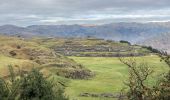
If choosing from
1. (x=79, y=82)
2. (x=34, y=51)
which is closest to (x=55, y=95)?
(x=79, y=82)

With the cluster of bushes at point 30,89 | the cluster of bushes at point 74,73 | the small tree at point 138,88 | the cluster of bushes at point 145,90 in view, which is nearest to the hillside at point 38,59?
the cluster of bushes at point 74,73

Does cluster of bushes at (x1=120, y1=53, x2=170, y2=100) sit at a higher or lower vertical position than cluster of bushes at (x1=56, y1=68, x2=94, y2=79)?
higher

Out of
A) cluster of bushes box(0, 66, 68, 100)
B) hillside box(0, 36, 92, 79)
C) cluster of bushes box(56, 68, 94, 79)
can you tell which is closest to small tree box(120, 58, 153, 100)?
cluster of bushes box(0, 66, 68, 100)

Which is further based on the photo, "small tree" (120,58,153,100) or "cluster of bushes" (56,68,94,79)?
"cluster of bushes" (56,68,94,79)

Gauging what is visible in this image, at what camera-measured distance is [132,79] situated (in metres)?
32.4

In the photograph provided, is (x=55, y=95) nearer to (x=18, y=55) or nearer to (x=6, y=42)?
(x=18, y=55)

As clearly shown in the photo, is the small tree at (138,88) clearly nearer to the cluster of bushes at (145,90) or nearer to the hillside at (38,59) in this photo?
the cluster of bushes at (145,90)

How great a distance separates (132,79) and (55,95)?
13869mm

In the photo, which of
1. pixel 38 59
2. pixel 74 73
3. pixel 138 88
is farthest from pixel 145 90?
pixel 38 59

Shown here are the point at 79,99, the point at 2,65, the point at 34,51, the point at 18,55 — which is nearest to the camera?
the point at 79,99

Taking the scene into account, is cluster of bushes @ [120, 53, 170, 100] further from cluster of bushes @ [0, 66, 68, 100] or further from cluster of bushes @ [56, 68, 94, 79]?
cluster of bushes @ [56, 68, 94, 79]

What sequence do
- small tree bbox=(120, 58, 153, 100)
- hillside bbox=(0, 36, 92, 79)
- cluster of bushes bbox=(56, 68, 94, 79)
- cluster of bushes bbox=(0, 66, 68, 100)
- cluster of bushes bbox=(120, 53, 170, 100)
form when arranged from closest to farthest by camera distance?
cluster of bushes bbox=(120, 53, 170, 100) → small tree bbox=(120, 58, 153, 100) → cluster of bushes bbox=(0, 66, 68, 100) → hillside bbox=(0, 36, 92, 79) → cluster of bushes bbox=(56, 68, 94, 79)

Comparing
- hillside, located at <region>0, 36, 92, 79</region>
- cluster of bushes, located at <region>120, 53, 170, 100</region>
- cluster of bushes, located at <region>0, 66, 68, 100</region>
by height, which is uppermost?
cluster of bushes, located at <region>120, 53, 170, 100</region>

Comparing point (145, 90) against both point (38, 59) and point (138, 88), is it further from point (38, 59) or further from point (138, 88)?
point (38, 59)
